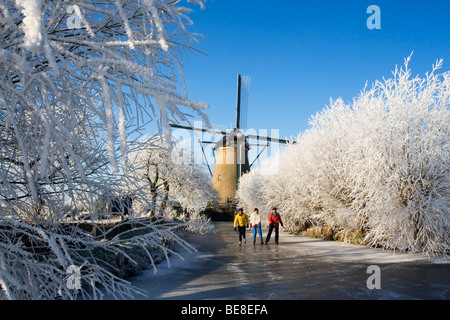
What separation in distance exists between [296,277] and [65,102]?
6.94m

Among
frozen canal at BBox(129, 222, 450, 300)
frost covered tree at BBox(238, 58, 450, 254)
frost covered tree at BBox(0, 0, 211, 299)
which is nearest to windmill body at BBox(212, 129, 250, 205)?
frost covered tree at BBox(238, 58, 450, 254)

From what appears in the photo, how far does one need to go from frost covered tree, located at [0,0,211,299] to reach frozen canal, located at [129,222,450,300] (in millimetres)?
3433

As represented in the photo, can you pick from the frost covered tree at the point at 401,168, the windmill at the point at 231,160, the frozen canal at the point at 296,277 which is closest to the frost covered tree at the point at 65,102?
the frozen canal at the point at 296,277

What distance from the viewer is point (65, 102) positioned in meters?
2.43

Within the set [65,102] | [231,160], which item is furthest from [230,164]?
[65,102]

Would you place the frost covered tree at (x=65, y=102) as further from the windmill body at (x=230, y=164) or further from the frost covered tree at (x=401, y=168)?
the windmill body at (x=230, y=164)

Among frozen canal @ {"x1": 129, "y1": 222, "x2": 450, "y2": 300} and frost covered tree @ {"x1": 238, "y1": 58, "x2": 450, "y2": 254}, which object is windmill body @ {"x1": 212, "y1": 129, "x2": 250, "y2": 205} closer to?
frost covered tree @ {"x1": 238, "y1": 58, "x2": 450, "y2": 254}

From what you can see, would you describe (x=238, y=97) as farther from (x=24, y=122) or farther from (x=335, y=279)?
(x=24, y=122)

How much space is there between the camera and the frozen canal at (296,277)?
20.9 ft

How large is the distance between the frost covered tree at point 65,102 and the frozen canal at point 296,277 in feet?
11.3
